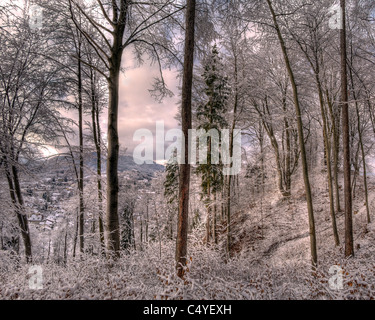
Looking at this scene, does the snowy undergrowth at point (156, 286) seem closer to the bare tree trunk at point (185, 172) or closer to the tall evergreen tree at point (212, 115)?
the bare tree trunk at point (185, 172)

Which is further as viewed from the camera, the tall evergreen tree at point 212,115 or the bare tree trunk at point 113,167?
the tall evergreen tree at point 212,115

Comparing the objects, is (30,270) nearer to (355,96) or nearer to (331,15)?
(331,15)

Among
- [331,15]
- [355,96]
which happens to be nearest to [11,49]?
[331,15]

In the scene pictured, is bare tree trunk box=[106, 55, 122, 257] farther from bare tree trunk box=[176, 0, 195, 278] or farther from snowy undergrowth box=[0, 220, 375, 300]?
bare tree trunk box=[176, 0, 195, 278]

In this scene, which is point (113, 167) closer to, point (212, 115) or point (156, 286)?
point (156, 286)

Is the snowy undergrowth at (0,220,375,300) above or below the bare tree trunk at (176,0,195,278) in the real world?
below

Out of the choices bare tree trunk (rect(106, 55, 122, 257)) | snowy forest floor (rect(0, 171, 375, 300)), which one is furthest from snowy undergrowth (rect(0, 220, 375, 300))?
bare tree trunk (rect(106, 55, 122, 257))

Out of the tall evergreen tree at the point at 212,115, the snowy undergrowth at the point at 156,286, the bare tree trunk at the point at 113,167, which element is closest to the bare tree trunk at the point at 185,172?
the snowy undergrowth at the point at 156,286

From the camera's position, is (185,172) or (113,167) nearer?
(185,172)

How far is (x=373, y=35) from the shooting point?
905 centimetres

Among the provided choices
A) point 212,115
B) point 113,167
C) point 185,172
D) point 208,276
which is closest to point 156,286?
point 208,276

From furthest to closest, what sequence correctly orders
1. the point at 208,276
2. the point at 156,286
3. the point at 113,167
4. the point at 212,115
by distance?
the point at 212,115
the point at 113,167
the point at 208,276
the point at 156,286

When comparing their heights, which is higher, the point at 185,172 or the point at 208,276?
the point at 185,172

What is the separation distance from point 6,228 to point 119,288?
5254 millimetres
